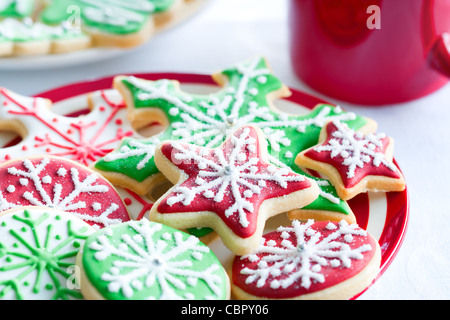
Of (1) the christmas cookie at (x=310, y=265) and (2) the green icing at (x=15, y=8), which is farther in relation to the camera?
(2) the green icing at (x=15, y=8)

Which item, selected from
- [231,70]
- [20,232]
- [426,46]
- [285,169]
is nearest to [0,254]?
[20,232]

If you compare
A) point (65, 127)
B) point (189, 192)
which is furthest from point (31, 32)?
point (189, 192)

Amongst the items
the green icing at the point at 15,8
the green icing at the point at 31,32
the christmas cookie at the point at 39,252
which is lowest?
the christmas cookie at the point at 39,252

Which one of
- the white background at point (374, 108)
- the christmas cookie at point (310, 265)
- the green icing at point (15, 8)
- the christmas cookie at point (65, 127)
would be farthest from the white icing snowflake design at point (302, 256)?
the green icing at point (15, 8)

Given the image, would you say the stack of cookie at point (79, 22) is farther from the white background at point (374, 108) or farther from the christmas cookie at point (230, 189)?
the christmas cookie at point (230, 189)

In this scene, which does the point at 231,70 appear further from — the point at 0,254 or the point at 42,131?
the point at 0,254

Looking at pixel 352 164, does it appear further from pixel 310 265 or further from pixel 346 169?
pixel 310 265
